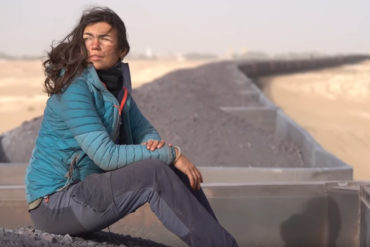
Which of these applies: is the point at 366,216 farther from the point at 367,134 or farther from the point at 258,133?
the point at 367,134

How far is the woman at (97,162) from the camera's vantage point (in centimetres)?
289

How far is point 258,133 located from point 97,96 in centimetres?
618

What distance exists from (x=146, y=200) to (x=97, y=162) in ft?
0.91

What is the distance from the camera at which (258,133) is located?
9.03 metres

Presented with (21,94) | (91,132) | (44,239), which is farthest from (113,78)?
(21,94)

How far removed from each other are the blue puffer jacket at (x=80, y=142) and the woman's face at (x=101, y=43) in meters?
0.09

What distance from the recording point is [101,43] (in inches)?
124

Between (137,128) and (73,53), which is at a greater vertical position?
(73,53)

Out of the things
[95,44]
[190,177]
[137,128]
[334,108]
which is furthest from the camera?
[334,108]

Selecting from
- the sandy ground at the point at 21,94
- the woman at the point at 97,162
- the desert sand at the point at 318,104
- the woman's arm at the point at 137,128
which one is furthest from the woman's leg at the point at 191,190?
the desert sand at the point at 318,104

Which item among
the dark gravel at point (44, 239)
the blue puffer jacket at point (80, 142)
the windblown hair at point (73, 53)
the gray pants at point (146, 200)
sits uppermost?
the windblown hair at point (73, 53)

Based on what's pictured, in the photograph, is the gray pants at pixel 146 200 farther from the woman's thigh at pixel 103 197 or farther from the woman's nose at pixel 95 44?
the woman's nose at pixel 95 44

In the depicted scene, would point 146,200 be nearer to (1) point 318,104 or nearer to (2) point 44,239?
(2) point 44,239

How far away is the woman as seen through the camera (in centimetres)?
289
